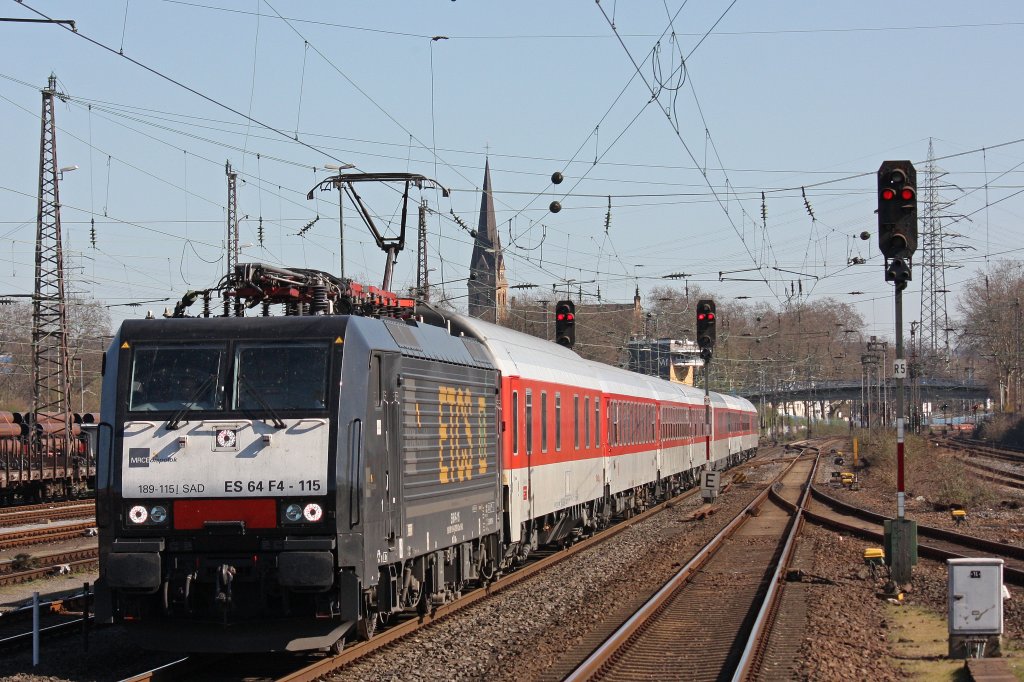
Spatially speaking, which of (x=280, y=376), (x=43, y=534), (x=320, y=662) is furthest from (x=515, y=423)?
(x=43, y=534)

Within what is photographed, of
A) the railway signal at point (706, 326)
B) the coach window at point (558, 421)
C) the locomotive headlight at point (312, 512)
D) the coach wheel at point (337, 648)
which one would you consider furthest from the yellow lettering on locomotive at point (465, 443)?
the railway signal at point (706, 326)

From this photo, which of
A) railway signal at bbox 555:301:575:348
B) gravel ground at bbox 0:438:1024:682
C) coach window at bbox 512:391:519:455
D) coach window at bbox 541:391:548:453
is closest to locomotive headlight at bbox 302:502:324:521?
gravel ground at bbox 0:438:1024:682

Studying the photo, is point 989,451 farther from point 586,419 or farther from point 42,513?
point 42,513

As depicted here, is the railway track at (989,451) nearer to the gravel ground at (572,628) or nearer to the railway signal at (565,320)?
the railway signal at (565,320)

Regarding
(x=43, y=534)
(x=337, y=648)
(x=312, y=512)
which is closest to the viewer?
(x=312, y=512)

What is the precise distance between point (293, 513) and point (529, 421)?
8.66 metres

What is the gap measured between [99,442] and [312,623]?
8.22 ft

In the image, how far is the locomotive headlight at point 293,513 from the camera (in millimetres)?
10781

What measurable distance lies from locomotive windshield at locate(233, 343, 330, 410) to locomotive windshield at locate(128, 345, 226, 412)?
0.69ft

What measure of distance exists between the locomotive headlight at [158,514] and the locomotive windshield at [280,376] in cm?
108

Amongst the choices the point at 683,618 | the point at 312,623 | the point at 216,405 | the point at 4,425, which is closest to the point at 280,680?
the point at 312,623

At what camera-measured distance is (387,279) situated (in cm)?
2083

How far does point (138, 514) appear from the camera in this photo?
1095 centimetres

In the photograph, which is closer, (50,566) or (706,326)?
(50,566)
